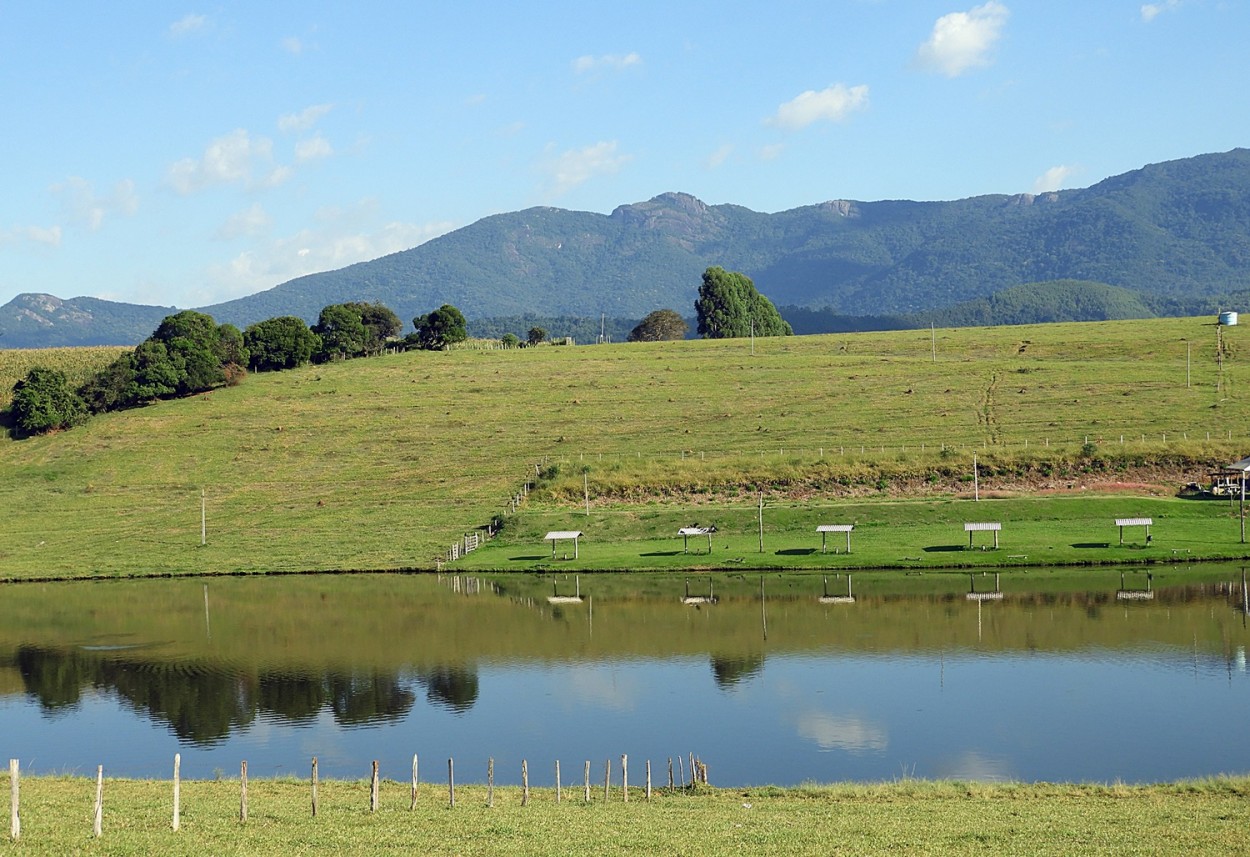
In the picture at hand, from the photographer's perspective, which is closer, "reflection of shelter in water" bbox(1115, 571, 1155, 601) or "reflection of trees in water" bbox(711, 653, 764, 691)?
"reflection of trees in water" bbox(711, 653, 764, 691)

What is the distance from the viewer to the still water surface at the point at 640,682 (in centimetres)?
4019

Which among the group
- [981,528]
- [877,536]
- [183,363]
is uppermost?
[183,363]

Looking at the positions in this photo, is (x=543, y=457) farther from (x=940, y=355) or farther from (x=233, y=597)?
(x=940, y=355)

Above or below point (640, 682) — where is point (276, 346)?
above

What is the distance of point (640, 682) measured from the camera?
169ft

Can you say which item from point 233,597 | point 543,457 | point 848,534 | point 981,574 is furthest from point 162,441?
point 981,574

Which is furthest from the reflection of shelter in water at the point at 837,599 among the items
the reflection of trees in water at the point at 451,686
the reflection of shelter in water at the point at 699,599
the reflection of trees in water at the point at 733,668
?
the reflection of trees in water at the point at 451,686

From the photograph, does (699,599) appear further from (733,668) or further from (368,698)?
(368,698)

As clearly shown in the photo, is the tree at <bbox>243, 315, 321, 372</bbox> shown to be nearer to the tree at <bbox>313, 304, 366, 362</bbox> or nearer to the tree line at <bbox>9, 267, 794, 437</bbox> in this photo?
the tree line at <bbox>9, 267, 794, 437</bbox>

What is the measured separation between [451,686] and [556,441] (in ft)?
210

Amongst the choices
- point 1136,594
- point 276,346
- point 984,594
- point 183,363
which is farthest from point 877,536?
point 276,346

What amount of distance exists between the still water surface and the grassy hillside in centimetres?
2020

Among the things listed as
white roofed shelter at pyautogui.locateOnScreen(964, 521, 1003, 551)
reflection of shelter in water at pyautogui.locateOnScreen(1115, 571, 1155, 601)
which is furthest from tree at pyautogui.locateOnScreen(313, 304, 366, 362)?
reflection of shelter in water at pyautogui.locateOnScreen(1115, 571, 1155, 601)

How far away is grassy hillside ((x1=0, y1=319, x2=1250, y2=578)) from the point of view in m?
95.6
